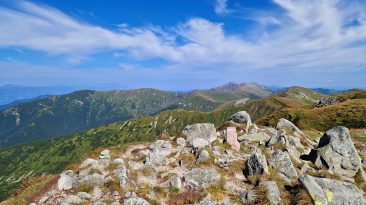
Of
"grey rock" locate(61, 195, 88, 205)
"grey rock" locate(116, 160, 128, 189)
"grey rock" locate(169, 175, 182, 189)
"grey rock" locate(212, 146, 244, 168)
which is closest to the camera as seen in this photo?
"grey rock" locate(61, 195, 88, 205)

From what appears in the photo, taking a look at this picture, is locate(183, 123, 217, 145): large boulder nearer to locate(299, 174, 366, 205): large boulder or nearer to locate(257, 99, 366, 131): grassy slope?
locate(299, 174, 366, 205): large boulder

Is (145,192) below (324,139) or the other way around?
below

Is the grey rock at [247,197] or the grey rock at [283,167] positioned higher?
the grey rock at [283,167]

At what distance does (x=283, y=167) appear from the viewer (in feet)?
94.8

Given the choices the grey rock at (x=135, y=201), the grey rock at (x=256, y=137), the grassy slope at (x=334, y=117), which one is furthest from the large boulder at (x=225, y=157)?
the grassy slope at (x=334, y=117)

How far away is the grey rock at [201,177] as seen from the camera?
26.6 meters

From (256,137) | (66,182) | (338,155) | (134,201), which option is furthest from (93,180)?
(338,155)

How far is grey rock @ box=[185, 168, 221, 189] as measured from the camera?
26.6 meters

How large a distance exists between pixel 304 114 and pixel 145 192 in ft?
259

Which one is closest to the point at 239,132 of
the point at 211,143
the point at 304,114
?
the point at 211,143

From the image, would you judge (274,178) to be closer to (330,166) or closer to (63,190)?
(330,166)

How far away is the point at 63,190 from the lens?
2631cm

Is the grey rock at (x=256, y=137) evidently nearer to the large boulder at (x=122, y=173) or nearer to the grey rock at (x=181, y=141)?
the grey rock at (x=181, y=141)

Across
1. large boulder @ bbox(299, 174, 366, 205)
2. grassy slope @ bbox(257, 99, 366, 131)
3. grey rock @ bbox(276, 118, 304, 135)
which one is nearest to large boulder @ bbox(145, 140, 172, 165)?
large boulder @ bbox(299, 174, 366, 205)
